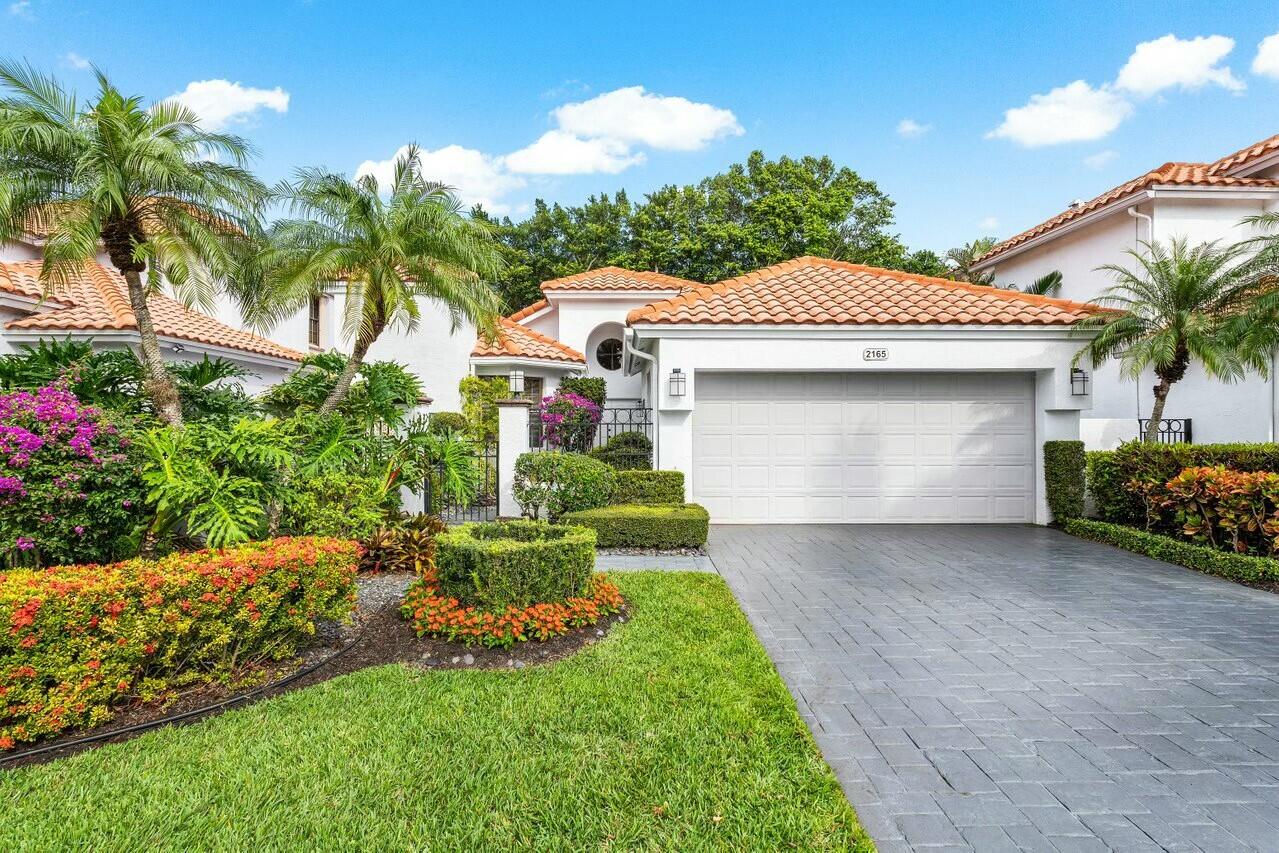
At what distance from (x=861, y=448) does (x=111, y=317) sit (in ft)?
48.3

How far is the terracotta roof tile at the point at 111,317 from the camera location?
12.2m

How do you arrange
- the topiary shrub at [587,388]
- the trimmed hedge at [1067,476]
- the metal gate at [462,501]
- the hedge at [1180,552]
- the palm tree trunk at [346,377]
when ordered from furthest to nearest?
the topiary shrub at [587,388] → the trimmed hedge at [1067,476] → the metal gate at [462,501] → the palm tree trunk at [346,377] → the hedge at [1180,552]

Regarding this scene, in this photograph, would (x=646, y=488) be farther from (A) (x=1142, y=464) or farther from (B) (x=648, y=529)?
(A) (x=1142, y=464)

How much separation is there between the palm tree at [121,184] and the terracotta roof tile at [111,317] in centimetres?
487

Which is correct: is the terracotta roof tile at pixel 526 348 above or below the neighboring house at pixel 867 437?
above

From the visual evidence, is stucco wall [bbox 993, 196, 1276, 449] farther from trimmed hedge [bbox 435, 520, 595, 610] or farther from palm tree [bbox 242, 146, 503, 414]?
palm tree [bbox 242, 146, 503, 414]

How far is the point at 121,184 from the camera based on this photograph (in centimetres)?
630

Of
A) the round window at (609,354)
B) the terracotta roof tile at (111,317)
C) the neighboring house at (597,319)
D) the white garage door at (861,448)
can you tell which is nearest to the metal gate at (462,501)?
the white garage door at (861,448)

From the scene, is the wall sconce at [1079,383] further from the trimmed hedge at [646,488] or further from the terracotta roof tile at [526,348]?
the terracotta roof tile at [526,348]

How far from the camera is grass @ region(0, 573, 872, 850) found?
2980mm

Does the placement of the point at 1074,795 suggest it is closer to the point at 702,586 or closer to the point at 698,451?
the point at 702,586

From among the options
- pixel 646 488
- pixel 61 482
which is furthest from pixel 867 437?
pixel 61 482

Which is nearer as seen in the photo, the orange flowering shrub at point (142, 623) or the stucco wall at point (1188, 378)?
the orange flowering shrub at point (142, 623)

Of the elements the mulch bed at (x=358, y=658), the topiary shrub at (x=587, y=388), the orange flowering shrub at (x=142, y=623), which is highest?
the topiary shrub at (x=587, y=388)
